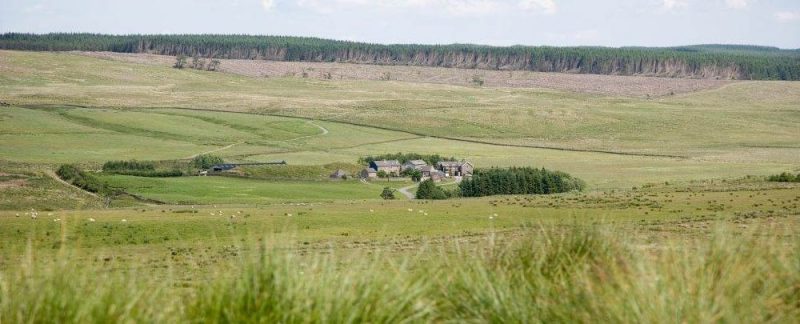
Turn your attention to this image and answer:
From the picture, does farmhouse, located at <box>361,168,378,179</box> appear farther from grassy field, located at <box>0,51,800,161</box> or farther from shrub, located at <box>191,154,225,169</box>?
grassy field, located at <box>0,51,800,161</box>

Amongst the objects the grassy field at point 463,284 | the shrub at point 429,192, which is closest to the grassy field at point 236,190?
the shrub at point 429,192

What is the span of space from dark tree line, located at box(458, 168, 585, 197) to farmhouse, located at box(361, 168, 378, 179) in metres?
10.4

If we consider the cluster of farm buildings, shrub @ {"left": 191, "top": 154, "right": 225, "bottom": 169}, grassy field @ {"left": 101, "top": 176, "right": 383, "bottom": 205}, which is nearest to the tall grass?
grassy field @ {"left": 101, "top": 176, "right": 383, "bottom": 205}

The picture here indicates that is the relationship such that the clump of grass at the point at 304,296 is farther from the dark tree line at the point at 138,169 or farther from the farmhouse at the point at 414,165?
the farmhouse at the point at 414,165

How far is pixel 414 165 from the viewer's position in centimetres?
8662

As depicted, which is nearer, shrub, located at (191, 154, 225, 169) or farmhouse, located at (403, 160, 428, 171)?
shrub, located at (191, 154, 225, 169)

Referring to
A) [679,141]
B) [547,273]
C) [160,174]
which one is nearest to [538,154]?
[679,141]

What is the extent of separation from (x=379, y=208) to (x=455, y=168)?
106ft

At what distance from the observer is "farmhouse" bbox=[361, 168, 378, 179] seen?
82.0m

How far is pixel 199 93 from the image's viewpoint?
161 meters

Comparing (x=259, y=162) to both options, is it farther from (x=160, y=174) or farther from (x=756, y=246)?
(x=756, y=246)

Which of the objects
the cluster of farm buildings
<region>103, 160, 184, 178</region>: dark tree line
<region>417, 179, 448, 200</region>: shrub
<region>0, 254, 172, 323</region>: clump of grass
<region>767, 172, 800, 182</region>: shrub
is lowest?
<region>103, 160, 184, 178</region>: dark tree line

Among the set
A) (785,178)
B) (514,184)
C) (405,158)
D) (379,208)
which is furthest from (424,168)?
(379,208)

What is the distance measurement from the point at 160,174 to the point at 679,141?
220 feet
